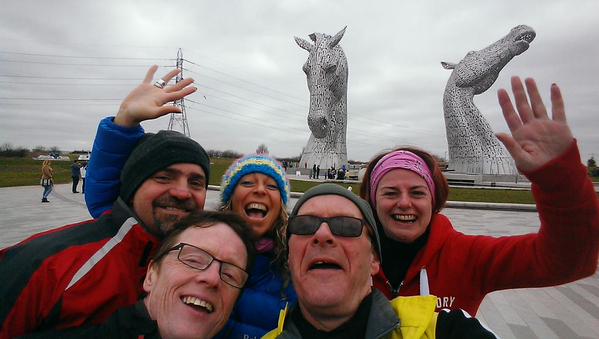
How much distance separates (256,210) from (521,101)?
1.81 meters

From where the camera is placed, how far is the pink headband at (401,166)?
2219 mm

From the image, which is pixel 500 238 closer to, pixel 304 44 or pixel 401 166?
pixel 401 166

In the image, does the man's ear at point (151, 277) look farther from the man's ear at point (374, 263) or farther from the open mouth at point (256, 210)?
the man's ear at point (374, 263)

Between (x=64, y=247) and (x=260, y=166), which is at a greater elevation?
(x=260, y=166)

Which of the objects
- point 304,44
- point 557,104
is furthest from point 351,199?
point 304,44

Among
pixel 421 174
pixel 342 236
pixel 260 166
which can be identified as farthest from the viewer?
pixel 260 166

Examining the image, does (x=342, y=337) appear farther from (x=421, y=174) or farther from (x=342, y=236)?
(x=421, y=174)

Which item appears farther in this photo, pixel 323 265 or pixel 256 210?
pixel 256 210

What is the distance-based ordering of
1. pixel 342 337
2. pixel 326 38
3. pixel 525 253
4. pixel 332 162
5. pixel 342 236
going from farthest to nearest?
pixel 332 162, pixel 326 38, pixel 525 253, pixel 342 236, pixel 342 337

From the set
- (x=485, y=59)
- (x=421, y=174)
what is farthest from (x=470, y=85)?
(x=421, y=174)

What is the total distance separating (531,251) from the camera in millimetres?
1941

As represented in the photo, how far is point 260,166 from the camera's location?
2.68 metres

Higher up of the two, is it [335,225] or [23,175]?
[335,225]

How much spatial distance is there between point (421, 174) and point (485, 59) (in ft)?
98.3
